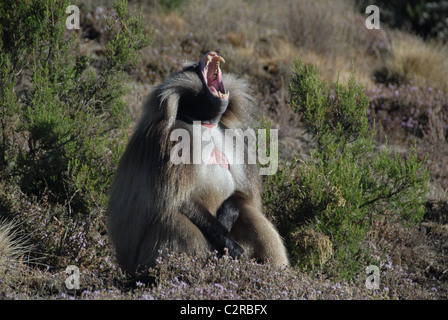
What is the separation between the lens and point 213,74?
4.02 m

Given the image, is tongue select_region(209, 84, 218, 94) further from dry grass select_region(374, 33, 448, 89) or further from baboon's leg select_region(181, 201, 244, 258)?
dry grass select_region(374, 33, 448, 89)

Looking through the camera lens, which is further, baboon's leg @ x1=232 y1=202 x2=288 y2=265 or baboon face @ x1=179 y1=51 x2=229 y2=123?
baboon's leg @ x1=232 y1=202 x2=288 y2=265

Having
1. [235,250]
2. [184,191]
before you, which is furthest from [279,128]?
[184,191]

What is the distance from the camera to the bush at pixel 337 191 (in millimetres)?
4652

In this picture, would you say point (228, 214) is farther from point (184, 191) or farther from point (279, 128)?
point (279, 128)

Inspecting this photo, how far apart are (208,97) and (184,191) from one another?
65 centimetres

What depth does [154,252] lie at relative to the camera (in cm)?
384

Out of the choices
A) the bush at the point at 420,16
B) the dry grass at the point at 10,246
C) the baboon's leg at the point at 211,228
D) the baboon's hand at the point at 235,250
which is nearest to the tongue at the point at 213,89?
the baboon's leg at the point at 211,228

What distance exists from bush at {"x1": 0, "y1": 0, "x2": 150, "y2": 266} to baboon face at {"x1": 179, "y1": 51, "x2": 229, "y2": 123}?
1.33 meters

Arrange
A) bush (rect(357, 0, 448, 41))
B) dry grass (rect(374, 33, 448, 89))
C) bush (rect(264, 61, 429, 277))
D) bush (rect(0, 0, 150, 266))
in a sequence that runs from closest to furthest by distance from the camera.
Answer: bush (rect(264, 61, 429, 277)) < bush (rect(0, 0, 150, 266)) < dry grass (rect(374, 33, 448, 89)) < bush (rect(357, 0, 448, 41))

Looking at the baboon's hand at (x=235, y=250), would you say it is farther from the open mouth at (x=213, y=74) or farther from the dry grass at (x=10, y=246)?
the dry grass at (x=10, y=246)

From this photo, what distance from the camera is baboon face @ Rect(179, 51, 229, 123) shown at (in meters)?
3.94

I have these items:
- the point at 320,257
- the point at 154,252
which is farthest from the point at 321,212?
the point at 154,252

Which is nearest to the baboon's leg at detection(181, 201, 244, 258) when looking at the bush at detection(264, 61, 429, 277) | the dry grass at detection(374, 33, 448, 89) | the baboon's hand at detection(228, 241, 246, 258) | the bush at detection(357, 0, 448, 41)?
the baboon's hand at detection(228, 241, 246, 258)
